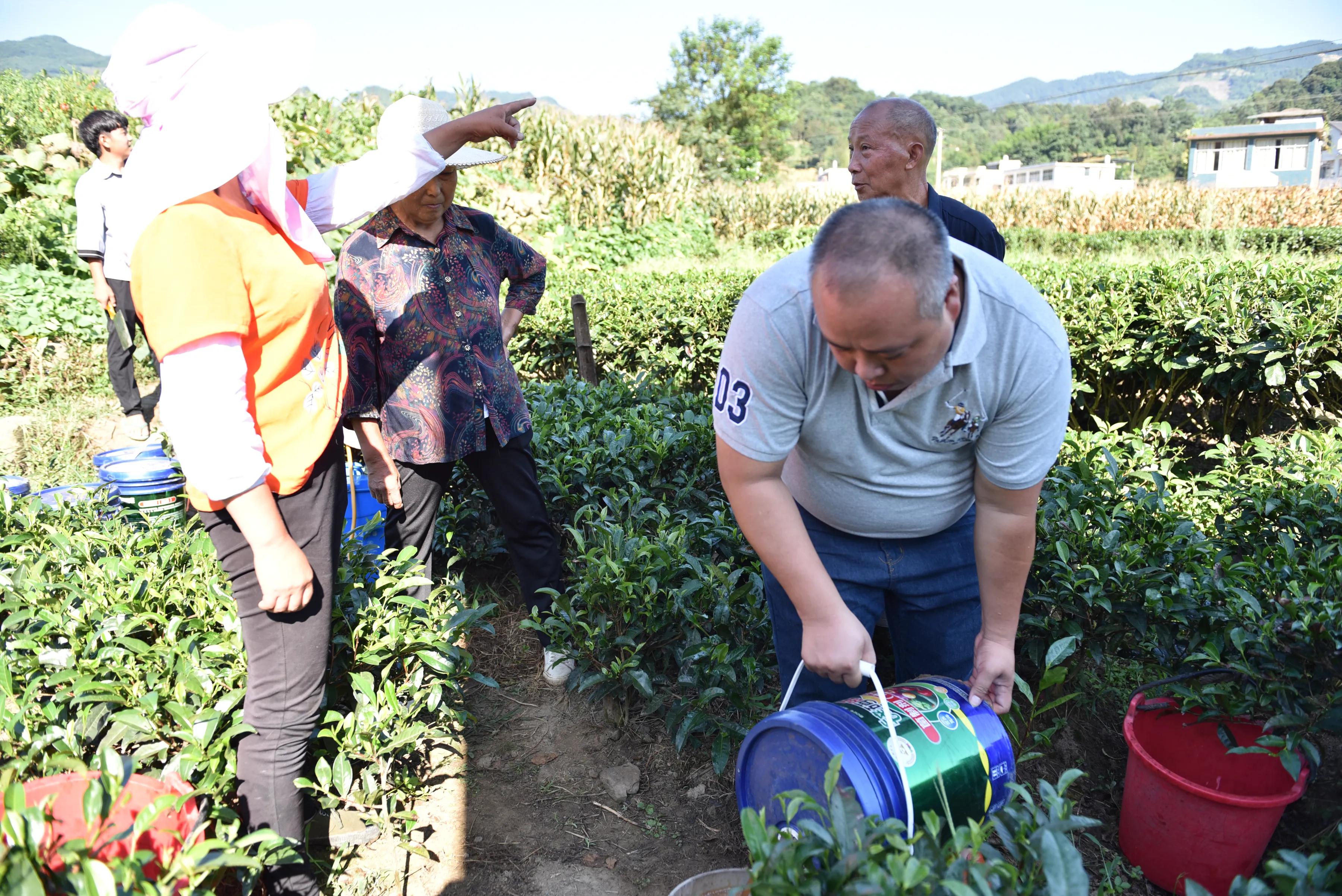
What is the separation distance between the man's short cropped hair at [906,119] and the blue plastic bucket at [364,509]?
7.41ft

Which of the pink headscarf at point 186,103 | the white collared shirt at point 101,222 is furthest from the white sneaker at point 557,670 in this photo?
the white collared shirt at point 101,222

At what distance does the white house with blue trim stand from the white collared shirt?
7603cm

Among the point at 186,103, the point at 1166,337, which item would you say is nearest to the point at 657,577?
the point at 186,103

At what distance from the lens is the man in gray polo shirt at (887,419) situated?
135 cm

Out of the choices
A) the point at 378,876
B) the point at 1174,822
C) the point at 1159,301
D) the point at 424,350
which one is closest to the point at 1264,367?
the point at 1159,301

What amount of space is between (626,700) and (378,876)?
2.78ft

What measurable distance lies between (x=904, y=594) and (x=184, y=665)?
1.72m

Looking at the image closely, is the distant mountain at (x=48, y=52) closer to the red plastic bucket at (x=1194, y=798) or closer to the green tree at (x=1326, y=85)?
the red plastic bucket at (x=1194, y=798)

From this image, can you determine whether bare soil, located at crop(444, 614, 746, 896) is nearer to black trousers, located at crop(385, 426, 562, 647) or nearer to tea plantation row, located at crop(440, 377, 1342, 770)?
tea plantation row, located at crop(440, 377, 1342, 770)

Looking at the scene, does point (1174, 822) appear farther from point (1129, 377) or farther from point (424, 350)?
point (1129, 377)

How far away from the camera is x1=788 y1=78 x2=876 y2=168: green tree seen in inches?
4006

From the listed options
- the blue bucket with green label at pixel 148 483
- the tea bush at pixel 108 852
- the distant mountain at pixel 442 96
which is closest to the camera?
the tea bush at pixel 108 852

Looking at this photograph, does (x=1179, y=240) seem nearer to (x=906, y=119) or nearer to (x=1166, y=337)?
(x=1166, y=337)

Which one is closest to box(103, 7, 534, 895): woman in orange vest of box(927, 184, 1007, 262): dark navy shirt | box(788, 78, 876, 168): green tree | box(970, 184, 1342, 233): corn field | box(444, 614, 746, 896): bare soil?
box(444, 614, 746, 896): bare soil
